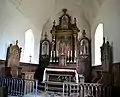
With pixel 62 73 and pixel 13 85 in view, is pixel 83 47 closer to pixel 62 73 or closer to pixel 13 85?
pixel 62 73

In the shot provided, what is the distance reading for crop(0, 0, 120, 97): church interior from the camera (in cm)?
778

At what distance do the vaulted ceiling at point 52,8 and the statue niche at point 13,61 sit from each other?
2.25 m

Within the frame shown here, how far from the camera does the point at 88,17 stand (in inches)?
465

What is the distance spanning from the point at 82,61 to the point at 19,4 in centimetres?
515

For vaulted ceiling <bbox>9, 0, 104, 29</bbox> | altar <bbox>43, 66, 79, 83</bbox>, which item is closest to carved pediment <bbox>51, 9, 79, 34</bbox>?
vaulted ceiling <bbox>9, 0, 104, 29</bbox>

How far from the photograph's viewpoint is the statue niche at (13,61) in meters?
8.63

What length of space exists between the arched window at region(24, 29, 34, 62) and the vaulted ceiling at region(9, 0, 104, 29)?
763 millimetres

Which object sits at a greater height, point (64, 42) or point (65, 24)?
point (65, 24)

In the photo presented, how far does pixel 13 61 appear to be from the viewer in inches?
362

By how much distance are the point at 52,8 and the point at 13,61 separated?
4692 mm

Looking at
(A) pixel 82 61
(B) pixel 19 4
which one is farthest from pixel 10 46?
(A) pixel 82 61

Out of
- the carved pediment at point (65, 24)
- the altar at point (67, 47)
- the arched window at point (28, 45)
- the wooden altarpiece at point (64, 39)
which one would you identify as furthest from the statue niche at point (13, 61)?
the carved pediment at point (65, 24)

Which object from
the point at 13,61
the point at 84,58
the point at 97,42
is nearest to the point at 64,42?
the point at 84,58

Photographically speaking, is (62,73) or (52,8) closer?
(62,73)
